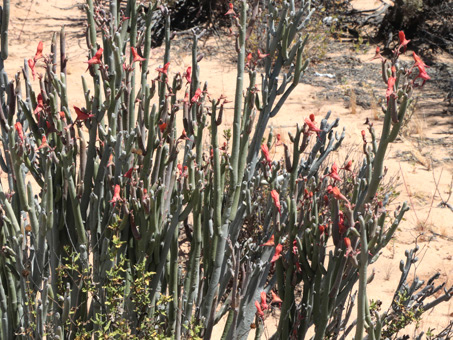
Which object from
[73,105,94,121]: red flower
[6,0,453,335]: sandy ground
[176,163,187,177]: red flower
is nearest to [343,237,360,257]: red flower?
[176,163,187,177]: red flower

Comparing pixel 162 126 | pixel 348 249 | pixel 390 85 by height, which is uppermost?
pixel 390 85

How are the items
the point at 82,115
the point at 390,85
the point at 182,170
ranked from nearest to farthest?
the point at 390,85
the point at 82,115
the point at 182,170

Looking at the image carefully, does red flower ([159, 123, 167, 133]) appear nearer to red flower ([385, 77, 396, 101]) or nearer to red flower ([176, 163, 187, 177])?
red flower ([176, 163, 187, 177])

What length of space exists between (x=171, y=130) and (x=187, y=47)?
6878 mm

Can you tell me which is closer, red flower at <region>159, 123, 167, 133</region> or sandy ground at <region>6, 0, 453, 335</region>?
red flower at <region>159, 123, 167, 133</region>

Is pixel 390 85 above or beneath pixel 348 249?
above

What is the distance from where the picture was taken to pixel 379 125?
6.59 metres

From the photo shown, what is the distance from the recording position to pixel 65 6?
1155cm

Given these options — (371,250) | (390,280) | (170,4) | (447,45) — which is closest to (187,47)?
(170,4)

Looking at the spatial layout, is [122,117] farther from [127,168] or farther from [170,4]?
[170,4]

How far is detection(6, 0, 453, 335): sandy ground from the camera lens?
4062mm

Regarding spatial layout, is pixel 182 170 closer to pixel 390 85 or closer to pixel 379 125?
pixel 390 85

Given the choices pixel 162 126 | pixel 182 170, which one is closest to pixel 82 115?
pixel 162 126

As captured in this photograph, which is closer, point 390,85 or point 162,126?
point 390,85
